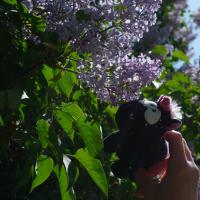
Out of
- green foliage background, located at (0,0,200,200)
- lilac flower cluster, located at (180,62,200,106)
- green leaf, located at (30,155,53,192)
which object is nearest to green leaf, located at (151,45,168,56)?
lilac flower cluster, located at (180,62,200,106)

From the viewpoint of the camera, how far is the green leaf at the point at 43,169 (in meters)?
1.32

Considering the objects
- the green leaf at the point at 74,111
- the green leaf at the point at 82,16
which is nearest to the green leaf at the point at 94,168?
the green leaf at the point at 74,111

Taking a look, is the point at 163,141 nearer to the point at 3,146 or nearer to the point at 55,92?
the point at 55,92

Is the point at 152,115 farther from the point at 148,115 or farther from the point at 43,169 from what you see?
the point at 43,169

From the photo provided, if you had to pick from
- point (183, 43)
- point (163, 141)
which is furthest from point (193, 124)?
A: point (183, 43)

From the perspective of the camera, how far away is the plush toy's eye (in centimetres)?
141

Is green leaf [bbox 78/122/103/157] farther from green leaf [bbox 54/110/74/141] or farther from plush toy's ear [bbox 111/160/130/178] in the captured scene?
plush toy's ear [bbox 111/160/130/178]

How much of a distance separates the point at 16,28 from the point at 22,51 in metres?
0.06

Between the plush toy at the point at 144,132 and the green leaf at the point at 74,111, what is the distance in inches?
6.4

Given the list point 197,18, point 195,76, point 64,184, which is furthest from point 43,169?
point 197,18

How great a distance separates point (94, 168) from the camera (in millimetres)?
1345

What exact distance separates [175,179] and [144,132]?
0.16m

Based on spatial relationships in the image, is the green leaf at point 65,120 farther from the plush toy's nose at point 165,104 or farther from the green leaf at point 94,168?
the plush toy's nose at point 165,104

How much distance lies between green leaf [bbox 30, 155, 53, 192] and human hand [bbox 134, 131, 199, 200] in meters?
0.25
